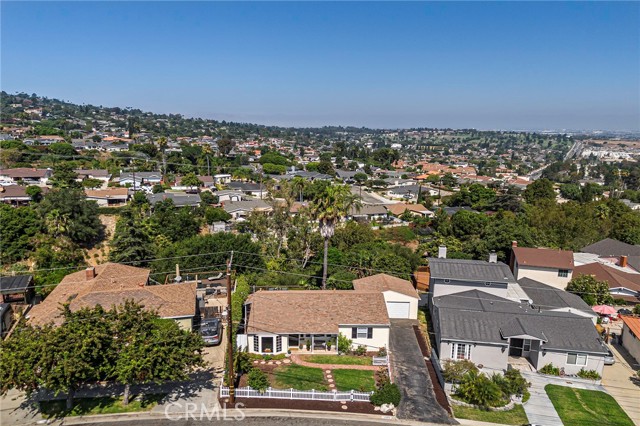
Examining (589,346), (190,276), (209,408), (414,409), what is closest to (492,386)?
(414,409)

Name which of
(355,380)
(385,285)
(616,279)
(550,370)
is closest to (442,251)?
(385,285)

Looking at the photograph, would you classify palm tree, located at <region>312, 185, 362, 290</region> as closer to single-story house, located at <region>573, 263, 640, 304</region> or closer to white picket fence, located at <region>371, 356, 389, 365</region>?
white picket fence, located at <region>371, 356, 389, 365</region>

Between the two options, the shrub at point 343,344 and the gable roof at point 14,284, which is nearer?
the shrub at point 343,344

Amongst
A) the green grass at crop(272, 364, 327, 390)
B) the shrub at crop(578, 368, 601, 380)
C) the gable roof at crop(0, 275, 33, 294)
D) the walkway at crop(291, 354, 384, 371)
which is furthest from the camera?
the gable roof at crop(0, 275, 33, 294)

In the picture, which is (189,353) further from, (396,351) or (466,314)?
(466,314)

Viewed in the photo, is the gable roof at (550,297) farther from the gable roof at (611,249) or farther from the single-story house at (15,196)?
the single-story house at (15,196)

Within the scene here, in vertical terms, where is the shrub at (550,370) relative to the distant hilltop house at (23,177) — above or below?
below

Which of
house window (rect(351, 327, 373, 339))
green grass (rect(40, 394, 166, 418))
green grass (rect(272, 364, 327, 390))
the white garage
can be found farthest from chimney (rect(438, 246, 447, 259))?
green grass (rect(40, 394, 166, 418))

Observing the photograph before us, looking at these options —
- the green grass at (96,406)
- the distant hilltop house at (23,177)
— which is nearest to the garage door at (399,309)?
the green grass at (96,406)
